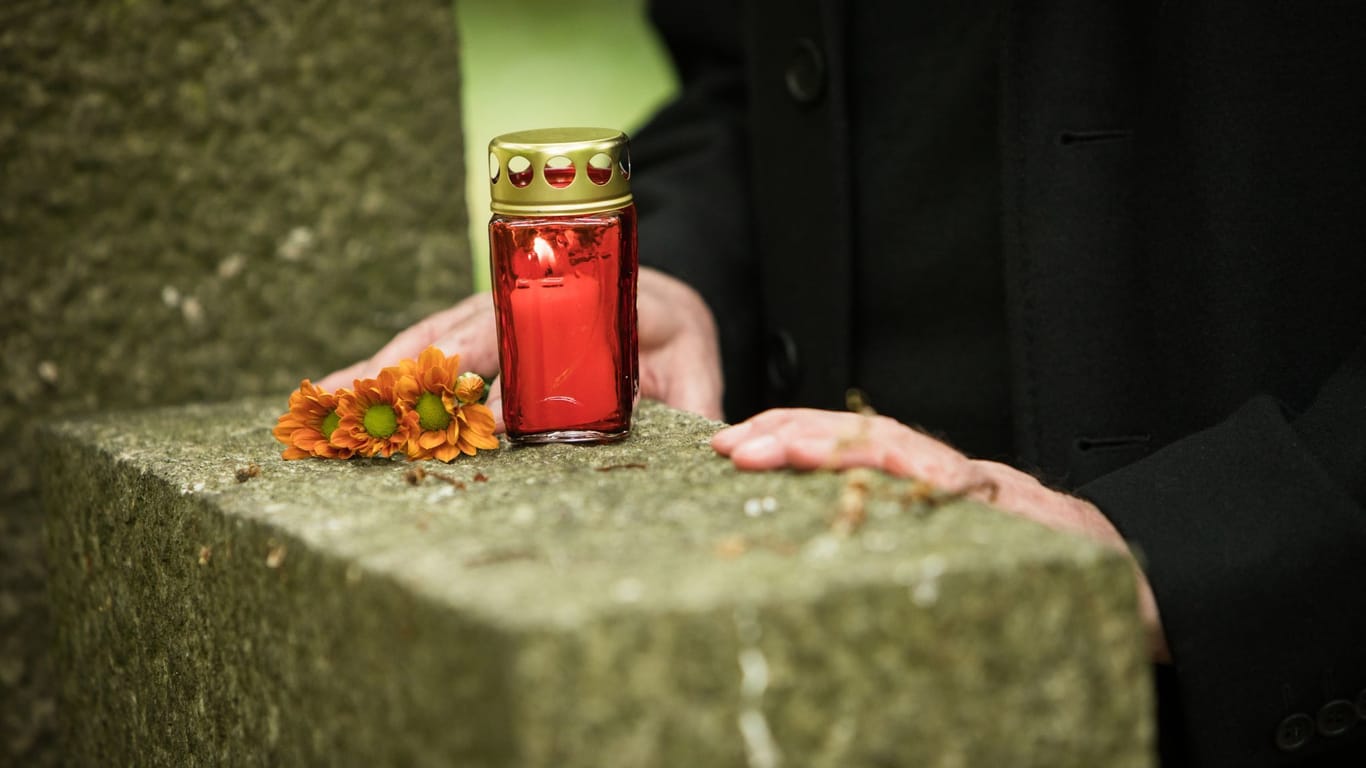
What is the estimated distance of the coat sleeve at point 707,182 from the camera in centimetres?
201

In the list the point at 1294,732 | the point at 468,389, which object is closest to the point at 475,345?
the point at 468,389

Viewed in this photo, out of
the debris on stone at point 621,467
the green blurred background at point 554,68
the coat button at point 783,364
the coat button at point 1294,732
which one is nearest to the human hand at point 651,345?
the coat button at point 783,364

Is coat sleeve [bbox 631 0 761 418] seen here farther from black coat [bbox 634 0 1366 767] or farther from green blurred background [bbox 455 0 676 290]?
green blurred background [bbox 455 0 676 290]

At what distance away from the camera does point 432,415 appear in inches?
50.7

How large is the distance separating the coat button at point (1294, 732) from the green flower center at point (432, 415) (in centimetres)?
80

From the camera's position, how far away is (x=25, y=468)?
1857 millimetres

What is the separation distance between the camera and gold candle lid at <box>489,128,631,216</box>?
3.92ft

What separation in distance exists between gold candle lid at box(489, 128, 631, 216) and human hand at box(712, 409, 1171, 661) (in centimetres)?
25

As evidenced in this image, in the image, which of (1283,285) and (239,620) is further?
(1283,285)

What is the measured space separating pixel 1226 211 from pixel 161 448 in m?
1.15

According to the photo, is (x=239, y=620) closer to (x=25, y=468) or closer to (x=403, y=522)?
(x=403, y=522)

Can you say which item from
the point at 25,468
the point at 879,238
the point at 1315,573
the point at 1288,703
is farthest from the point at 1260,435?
the point at 25,468

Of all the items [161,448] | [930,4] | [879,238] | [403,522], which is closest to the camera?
[403,522]

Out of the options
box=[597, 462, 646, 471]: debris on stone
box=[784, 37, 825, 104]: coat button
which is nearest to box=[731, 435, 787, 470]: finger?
box=[597, 462, 646, 471]: debris on stone
